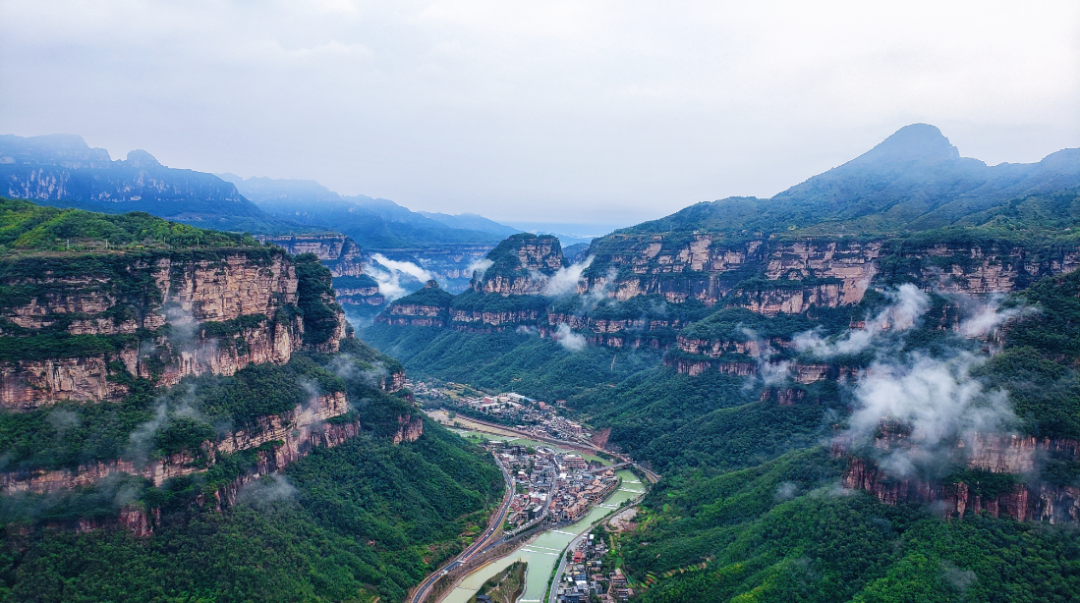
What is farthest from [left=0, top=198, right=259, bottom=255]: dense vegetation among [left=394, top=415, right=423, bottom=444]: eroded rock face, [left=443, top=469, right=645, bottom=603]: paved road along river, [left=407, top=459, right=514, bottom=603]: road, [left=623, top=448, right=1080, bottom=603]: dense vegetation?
[left=623, top=448, right=1080, bottom=603]: dense vegetation

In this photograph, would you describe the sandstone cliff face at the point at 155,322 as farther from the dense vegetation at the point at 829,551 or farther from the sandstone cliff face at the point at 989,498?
A: the sandstone cliff face at the point at 989,498

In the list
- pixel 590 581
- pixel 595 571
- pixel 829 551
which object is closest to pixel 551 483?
pixel 595 571

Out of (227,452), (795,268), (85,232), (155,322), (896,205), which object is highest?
(896,205)

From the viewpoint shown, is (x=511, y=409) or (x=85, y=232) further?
(x=511, y=409)

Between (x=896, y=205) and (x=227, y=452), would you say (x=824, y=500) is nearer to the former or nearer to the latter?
(x=227, y=452)

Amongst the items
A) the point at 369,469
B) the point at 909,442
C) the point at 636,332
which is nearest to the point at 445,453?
A: the point at 369,469

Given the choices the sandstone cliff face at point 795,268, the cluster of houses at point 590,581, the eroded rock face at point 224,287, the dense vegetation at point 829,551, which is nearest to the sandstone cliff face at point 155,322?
the eroded rock face at point 224,287

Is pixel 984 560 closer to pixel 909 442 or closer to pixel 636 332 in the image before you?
pixel 909 442
